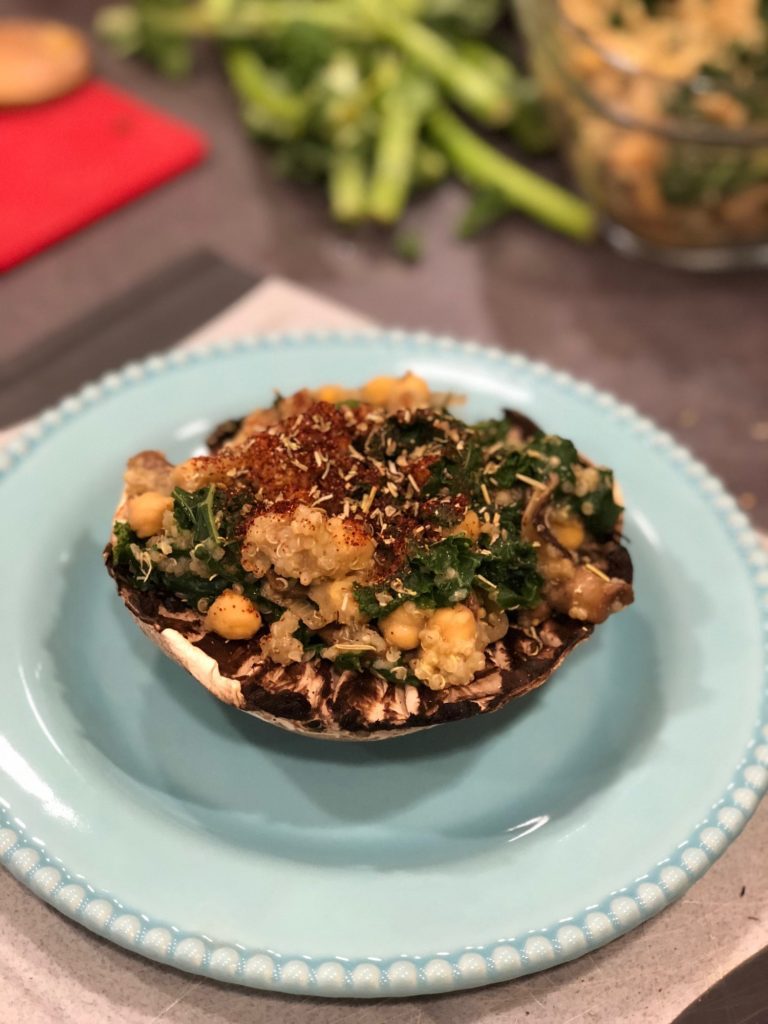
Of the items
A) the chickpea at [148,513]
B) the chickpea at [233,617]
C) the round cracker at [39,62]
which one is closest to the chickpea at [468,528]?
the chickpea at [233,617]

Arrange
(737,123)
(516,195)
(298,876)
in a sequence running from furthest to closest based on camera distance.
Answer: (516,195) → (737,123) → (298,876)

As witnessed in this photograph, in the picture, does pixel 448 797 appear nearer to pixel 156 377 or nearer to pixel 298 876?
pixel 298 876

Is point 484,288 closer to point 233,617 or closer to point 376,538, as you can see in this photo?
point 376,538

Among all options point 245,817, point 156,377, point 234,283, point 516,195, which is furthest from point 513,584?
point 516,195

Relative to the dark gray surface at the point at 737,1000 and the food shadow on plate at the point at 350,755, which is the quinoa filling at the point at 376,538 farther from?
the dark gray surface at the point at 737,1000

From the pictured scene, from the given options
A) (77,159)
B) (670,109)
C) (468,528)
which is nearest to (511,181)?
(670,109)

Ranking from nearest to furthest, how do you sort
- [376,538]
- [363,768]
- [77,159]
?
[376,538]
[363,768]
[77,159]

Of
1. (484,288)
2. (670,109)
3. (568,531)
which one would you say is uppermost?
(568,531)

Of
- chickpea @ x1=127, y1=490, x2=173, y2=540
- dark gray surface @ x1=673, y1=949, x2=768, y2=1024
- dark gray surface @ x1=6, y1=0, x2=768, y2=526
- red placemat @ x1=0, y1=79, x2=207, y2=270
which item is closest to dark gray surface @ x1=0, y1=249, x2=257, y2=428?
dark gray surface @ x1=6, y1=0, x2=768, y2=526
